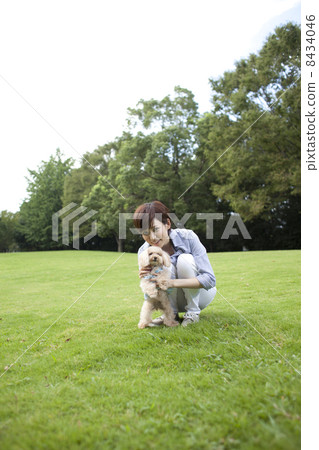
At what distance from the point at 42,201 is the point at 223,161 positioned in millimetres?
9983

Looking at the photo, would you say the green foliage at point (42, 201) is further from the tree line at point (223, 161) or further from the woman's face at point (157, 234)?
the woman's face at point (157, 234)

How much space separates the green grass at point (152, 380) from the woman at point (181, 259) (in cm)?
22

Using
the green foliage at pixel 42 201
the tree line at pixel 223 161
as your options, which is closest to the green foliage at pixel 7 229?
the green foliage at pixel 42 201

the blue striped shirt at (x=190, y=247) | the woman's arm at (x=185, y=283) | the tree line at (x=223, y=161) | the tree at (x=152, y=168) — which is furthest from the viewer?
the tree at (x=152, y=168)

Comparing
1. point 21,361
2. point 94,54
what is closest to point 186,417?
point 21,361

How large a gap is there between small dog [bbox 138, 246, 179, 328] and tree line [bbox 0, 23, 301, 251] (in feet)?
21.9

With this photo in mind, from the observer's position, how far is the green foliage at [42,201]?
25.4 feet

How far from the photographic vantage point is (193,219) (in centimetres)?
1452

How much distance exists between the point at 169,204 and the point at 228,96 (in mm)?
7389

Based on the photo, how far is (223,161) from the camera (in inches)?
606

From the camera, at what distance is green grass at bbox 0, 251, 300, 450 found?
3.88ft

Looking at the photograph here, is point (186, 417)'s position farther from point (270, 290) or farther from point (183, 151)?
point (183, 151)

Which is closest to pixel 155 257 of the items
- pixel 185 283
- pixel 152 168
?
pixel 185 283

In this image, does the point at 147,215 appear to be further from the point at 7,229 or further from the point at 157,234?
the point at 7,229
